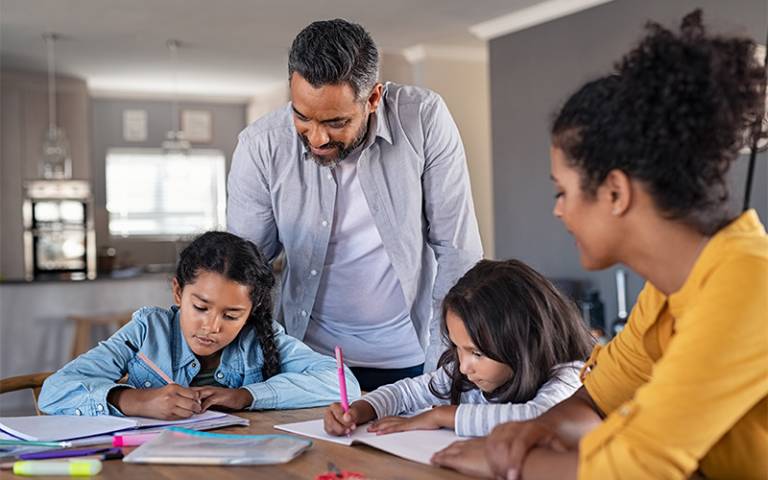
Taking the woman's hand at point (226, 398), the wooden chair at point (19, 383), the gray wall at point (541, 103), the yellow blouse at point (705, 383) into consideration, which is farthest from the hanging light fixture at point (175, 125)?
the yellow blouse at point (705, 383)

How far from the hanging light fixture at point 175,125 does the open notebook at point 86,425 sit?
622cm

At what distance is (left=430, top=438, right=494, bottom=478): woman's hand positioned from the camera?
3.85ft

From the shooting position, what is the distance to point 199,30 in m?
7.05

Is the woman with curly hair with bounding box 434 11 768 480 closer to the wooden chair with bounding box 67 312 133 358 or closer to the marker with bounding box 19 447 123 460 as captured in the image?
the marker with bounding box 19 447 123 460

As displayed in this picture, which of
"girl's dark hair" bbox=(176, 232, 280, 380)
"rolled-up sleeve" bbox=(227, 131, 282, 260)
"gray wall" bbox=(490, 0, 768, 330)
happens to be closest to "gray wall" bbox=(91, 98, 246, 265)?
"gray wall" bbox=(490, 0, 768, 330)

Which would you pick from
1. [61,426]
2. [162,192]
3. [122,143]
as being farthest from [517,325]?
[162,192]

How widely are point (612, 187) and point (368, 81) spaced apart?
3.06 feet

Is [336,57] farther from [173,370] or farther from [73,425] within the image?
[73,425]

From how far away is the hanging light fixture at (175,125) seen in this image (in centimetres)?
785

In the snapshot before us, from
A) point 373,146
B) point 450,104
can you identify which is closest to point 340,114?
point 373,146

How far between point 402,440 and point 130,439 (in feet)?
1.36

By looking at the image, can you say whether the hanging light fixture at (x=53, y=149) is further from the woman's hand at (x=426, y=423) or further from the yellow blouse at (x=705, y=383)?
the yellow blouse at (x=705, y=383)

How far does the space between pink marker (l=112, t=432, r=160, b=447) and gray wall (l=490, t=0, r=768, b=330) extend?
4514 mm

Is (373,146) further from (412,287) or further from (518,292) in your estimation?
(518,292)
